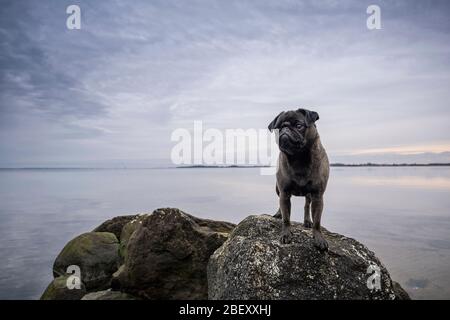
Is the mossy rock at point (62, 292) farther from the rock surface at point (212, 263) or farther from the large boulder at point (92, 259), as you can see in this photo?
the large boulder at point (92, 259)

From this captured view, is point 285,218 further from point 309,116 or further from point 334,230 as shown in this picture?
point 334,230

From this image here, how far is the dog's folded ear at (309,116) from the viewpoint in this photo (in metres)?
6.34

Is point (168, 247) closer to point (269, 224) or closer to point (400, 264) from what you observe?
point (269, 224)

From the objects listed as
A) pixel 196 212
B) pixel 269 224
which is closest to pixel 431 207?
pixel 196 212

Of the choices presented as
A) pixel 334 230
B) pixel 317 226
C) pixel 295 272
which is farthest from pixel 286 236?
pixel 334 230

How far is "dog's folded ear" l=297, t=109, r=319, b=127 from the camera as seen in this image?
250 inches

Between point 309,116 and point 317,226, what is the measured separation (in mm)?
2196

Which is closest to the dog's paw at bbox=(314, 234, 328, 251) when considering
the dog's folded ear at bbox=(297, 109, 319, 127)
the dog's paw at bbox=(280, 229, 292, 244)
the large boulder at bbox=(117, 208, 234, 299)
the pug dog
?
the pug dog

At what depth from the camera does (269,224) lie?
7.48 metres

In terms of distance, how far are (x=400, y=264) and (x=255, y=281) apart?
16676 mm

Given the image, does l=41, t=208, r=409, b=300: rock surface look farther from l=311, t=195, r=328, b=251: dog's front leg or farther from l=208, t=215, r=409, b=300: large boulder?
l=311, t=195, r=328, b=251: dog's front leg

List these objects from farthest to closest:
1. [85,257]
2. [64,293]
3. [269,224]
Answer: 1. [85,257]
2. [64,293]
3. [269,224]

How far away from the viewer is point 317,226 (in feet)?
21.8
